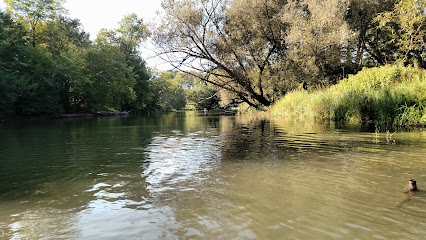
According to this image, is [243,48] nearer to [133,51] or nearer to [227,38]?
[227,38]

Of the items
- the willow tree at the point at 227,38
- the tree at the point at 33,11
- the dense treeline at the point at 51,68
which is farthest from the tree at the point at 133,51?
the willow tree at the point at 227,38

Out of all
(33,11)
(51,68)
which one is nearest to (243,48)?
(51,68)

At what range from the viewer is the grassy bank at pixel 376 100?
1264 centimetres

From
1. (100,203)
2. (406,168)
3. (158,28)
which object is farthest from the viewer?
(158,28)

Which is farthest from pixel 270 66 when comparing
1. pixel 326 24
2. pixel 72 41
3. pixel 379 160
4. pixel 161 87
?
pixel 161 87

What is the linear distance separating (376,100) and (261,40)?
15.4m

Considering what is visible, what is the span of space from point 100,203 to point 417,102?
45.1 feet

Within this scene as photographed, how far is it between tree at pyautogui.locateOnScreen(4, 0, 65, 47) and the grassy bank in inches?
1376

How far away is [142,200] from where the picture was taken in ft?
12.3

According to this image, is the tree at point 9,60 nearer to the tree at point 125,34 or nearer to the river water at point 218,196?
the river water at point 218,196

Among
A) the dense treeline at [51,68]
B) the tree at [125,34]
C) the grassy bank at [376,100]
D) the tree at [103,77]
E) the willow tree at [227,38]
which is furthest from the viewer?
the tree at [125,34]

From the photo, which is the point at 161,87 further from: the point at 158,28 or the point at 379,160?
the point at 379,160

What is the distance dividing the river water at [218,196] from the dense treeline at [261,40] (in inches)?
782

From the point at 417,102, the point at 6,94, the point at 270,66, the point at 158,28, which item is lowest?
the point at 417,102
